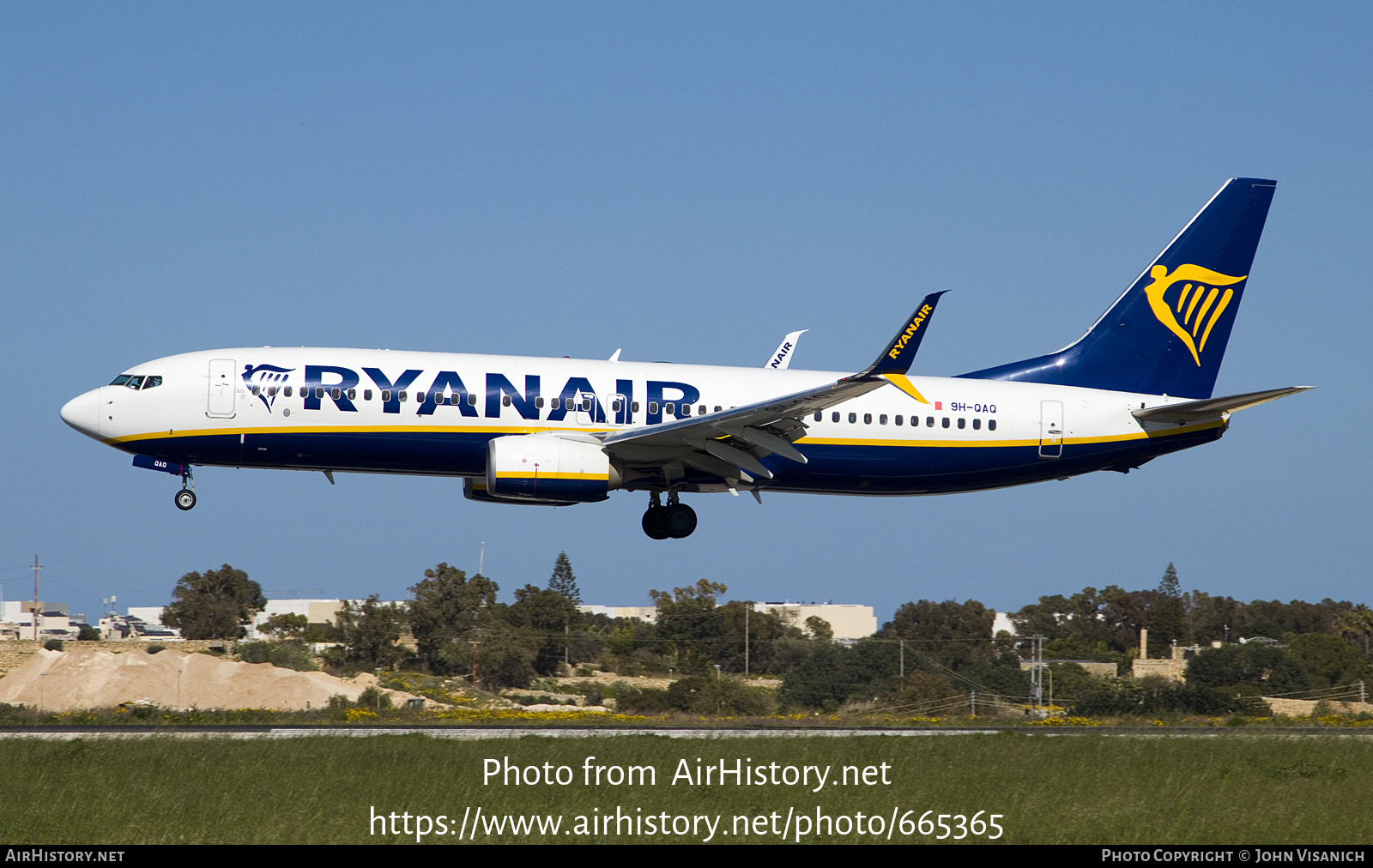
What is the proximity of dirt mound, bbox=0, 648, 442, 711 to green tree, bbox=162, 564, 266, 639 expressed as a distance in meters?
31.7

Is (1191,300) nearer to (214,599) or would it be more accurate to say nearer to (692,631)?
(692,631)

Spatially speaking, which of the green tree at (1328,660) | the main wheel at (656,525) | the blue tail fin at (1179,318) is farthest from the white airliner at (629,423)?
the green tree at (1328,660)

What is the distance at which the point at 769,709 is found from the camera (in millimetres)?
43250

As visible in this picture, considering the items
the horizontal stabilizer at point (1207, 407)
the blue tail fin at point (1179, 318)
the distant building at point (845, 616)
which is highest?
the blue tail fin at point (1179, 318)

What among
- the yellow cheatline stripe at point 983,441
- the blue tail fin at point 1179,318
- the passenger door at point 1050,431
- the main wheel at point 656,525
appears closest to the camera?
the yellow cheatline stripe at point 983,441

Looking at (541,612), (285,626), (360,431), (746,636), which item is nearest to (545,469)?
(360,431)

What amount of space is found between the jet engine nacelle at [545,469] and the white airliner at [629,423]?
0.13ft

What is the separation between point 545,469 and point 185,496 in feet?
28.9

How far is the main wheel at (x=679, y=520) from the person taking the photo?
33.9 metres

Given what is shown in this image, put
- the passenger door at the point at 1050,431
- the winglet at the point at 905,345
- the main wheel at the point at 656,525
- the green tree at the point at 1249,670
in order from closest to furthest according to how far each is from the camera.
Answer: the winglet at the point at 905,345, the main wheel at the point at 656,525, the passenger door at the point at 1050,431, the green tree at the point at 1249,670

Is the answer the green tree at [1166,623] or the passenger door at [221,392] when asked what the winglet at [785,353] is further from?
the green tree at [1166,623]

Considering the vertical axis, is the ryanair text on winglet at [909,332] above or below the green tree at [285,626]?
above
